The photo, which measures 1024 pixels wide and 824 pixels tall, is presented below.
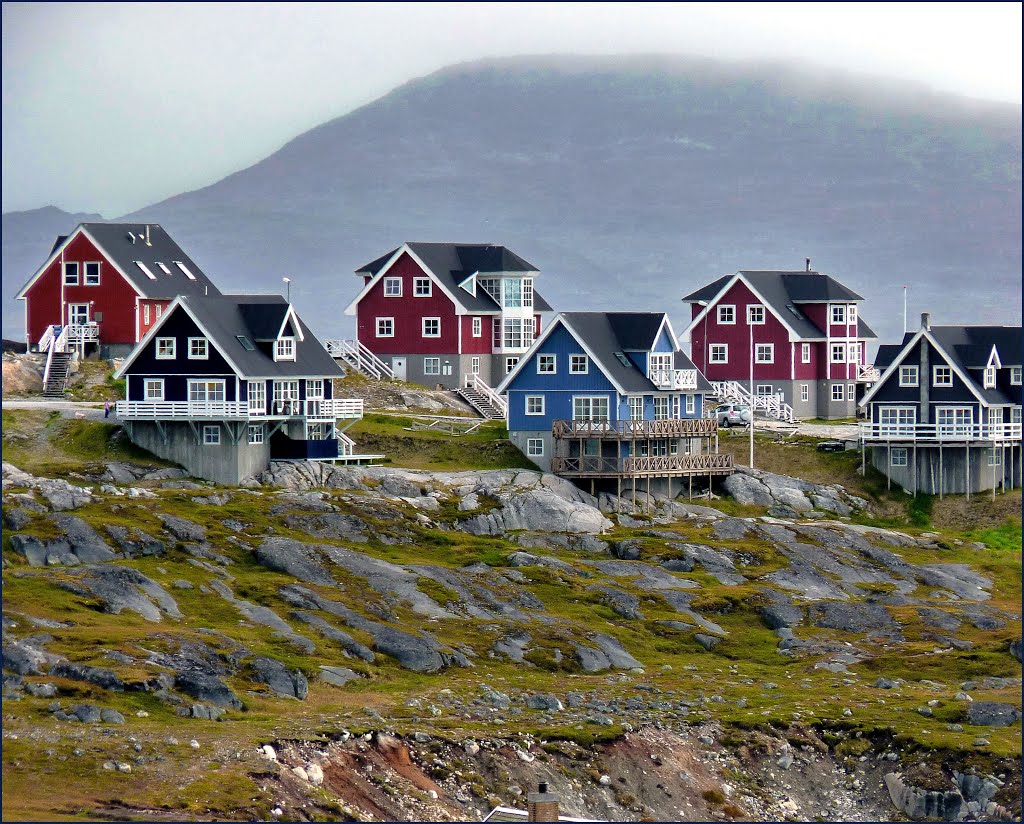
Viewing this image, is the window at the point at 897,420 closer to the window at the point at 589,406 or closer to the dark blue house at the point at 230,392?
the window at the point at 589,406

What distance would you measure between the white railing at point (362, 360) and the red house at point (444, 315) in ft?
1.59

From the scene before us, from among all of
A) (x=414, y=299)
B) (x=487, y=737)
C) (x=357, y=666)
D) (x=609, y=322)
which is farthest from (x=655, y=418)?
(x=487, y=737)

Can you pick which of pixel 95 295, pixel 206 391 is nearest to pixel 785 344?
pixel 95 295

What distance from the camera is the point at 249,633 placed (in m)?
69.4

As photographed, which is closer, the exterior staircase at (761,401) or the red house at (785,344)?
the exterior staircase at (761,401)

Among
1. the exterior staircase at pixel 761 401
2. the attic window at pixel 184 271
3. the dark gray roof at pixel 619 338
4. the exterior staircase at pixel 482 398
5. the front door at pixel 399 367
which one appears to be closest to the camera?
the dark gray roof at pixel 619 338

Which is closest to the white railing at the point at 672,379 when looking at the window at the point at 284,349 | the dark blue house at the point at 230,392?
the dark blue house at the point at 230,392

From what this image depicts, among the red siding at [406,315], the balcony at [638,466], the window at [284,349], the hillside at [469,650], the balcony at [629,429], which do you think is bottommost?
the hillside at [469,650]

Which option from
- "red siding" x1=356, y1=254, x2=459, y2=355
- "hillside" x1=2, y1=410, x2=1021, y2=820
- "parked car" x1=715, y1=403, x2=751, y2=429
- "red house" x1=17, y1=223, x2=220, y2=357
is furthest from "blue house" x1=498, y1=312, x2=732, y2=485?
"red house" x1=17, y1=223, x2=220, y2=357

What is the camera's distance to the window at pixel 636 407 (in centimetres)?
10531

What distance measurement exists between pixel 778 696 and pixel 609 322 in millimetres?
42658

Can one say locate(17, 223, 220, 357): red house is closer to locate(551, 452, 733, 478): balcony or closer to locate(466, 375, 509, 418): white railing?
locate(466, 375, 509, 418): white railing

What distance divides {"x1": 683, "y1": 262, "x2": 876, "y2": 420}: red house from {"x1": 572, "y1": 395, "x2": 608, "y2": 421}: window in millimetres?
24493

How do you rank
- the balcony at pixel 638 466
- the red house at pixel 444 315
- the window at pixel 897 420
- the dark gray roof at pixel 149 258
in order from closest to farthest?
the balcony at pixel 638 466 → the window at pixel 897 420 → the dark gray roof at pixel 149 258 → the red house at pixel 444 315
